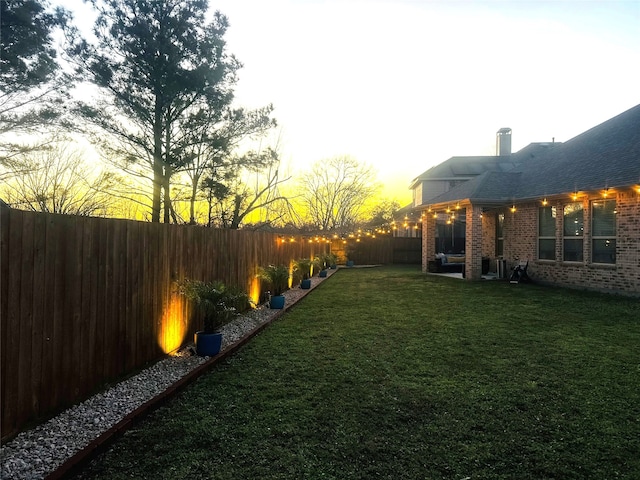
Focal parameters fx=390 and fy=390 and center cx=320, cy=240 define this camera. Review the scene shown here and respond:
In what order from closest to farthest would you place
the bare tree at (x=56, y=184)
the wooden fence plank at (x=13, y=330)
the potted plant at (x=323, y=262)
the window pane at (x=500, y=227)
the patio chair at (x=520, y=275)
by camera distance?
1. the wooden fence plank at (x=13, y=330)
2. the bare tree at (x=56, y=184)
3. the patio chair at (x=520, y=275)
4. the window pane at (x=500, y=227)
5. the potted plant at (x=323, y=262)

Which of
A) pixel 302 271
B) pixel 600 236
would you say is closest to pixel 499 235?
pixel 600 236

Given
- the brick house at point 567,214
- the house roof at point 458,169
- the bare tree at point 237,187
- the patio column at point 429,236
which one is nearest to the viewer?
the brick house at point 567,214

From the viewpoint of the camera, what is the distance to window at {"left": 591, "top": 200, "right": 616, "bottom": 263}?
1013 centimetres

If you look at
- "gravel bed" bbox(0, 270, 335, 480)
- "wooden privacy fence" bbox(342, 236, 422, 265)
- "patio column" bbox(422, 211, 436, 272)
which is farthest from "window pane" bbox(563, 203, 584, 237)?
"wooden privacy fence" bbox(342, 236, 422, 265)

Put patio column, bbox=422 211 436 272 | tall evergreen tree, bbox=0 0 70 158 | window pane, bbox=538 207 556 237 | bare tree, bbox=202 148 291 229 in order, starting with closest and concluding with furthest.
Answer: tall evergreen tree, bbox=0 0 70 158 → window pane, bbox=538 207 556 237 → bare tree, bbox=202 148 291 229 → patio column, bbox=422 211 436 272

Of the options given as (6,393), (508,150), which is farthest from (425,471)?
(508,150)

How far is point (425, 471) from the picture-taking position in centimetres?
232

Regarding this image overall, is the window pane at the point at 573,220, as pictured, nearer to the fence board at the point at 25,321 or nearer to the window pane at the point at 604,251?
the window pane at the point at 604,251

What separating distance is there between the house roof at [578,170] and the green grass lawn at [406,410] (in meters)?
5.93

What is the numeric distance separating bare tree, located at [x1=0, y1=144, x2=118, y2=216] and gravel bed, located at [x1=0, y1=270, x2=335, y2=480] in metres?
6.77

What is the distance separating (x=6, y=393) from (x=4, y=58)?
832cm

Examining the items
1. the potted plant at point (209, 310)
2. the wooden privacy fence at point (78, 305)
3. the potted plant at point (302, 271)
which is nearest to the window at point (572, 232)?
the potted plant at point (302, 271)

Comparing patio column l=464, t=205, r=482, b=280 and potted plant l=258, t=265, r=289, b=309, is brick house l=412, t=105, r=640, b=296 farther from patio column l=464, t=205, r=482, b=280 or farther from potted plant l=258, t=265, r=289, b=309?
potted plant l=258, t=265, r=289, b=309

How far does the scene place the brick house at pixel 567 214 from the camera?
978cm
